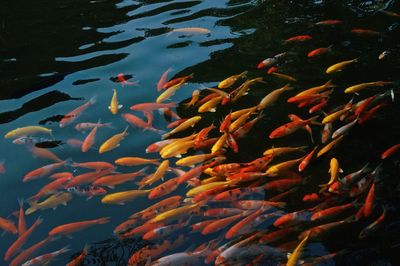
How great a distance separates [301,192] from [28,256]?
310cm

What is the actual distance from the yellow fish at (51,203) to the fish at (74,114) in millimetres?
1784

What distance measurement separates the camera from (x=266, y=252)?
430 centimetres

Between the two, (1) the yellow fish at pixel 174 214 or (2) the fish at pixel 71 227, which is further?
(2) the fish at pixel 71 227

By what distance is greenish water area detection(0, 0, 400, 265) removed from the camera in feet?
15.3

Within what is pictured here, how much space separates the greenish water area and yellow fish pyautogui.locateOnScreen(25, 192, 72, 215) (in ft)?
0.17

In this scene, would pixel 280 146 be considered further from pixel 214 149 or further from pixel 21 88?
pixel 21 88

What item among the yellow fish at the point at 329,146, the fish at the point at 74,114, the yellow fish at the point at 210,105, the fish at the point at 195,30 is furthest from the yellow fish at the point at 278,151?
the fish at the point at 195,30

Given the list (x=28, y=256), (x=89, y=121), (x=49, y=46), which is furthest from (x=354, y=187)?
(x=49, y=46)

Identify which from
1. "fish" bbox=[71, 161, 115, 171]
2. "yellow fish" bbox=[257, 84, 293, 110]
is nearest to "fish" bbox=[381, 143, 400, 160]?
"yellow fish" bbox=[257, 84, 293, 110]

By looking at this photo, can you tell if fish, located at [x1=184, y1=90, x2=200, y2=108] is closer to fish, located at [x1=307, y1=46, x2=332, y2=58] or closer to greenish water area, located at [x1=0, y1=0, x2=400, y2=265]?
greenish water area, located at [x1=0, y1=0, x2=400, y2=265]

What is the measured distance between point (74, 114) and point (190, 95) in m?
1.93

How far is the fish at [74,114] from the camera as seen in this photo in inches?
279

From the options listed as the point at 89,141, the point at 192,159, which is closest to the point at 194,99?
the point at 192,159

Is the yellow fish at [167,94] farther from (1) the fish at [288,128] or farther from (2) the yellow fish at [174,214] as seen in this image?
(2) the yellow fish at [174,214]
